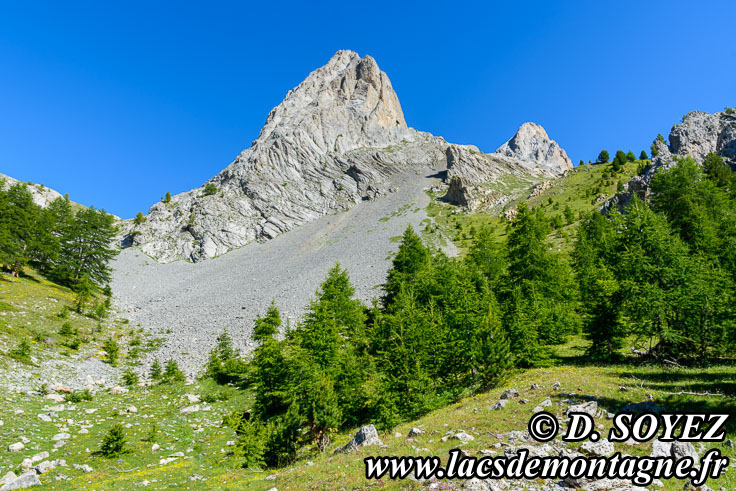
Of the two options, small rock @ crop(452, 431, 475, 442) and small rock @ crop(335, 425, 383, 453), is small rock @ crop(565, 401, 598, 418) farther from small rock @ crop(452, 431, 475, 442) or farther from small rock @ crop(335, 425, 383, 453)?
small rock @ crop(335, 425, 383, 453)

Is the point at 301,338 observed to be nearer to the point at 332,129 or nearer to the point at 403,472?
the point at 403,472

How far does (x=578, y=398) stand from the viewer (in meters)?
13.9

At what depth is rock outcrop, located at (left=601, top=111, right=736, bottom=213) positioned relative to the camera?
83062mm

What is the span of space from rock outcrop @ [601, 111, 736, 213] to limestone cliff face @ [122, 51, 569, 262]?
5884 cm

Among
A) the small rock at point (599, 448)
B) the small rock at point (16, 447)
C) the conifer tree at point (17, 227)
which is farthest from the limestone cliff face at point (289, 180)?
the small rock at point (599, 448)

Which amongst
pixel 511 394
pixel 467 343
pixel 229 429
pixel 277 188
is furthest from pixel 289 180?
pixel 511 394

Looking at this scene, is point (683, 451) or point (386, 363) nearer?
point (683, 451)

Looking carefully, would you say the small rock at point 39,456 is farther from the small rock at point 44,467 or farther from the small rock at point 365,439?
the small rock at point 365,439

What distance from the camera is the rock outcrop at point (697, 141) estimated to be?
83.1m

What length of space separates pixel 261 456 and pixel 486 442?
486 inches

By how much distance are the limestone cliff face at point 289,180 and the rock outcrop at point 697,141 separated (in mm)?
58838

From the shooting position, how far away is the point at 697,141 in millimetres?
101625

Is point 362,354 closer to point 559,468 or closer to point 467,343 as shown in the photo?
point 467,343

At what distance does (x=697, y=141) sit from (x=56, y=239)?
163554 mm
